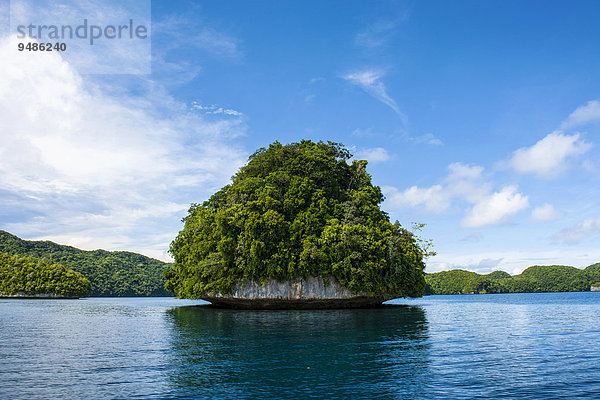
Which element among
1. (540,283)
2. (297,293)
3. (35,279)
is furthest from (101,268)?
(540,283)

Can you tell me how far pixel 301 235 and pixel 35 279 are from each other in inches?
4264

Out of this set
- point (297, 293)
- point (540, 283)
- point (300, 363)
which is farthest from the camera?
point (540, 283)

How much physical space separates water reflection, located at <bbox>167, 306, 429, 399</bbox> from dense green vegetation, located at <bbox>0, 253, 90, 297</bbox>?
120m

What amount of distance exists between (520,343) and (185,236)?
55857 millimetres

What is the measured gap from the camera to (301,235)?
55.5 meters

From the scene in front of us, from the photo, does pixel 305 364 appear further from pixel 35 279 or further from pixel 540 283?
pixel 540 283

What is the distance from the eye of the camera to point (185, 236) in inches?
2766

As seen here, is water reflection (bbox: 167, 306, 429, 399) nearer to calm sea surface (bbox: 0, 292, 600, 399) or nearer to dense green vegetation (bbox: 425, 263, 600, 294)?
calm sea surface (bbox: 0, 292, 600, 399)

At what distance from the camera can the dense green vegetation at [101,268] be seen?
160125mm

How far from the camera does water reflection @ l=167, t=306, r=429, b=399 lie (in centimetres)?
1372

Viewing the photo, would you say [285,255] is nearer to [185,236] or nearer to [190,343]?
[185,236]

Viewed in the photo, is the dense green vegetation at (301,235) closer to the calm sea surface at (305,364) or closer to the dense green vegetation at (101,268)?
the calm sea surface at (305,364)

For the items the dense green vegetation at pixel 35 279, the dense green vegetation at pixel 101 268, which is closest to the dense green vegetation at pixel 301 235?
the dense green vegetation at pixel 35 279

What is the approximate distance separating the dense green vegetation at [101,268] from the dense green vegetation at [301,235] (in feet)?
342
